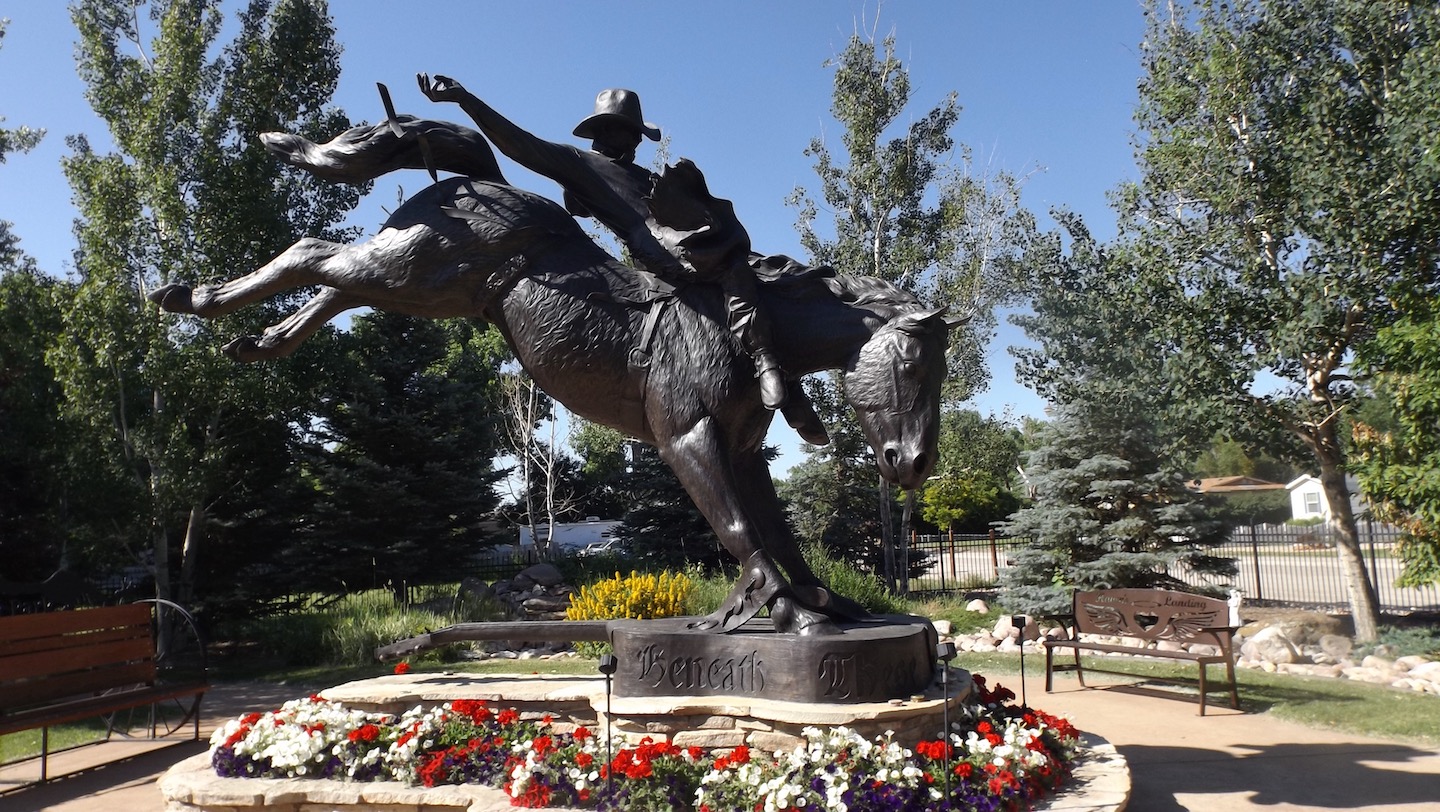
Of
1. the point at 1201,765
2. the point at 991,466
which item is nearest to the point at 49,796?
the point at 1201,765

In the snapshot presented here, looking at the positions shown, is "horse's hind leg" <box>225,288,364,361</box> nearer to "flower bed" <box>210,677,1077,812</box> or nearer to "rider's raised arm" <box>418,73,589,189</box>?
"rider's raised arm" <box>418,73,589,189</box>

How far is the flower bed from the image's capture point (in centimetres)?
353

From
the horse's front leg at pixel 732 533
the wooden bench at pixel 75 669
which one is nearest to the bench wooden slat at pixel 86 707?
the wooden bench at pixel 75 669

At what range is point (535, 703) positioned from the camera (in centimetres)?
463

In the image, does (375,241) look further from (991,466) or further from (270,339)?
(991,466)

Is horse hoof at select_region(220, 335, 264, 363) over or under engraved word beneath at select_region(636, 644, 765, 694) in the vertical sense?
over

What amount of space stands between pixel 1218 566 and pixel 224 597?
15.5 metres

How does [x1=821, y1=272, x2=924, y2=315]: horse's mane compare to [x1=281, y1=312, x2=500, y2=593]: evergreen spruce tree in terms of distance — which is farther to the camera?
[x1=281, y1=312, x2=500, y2=593]: evergreen spruce tree

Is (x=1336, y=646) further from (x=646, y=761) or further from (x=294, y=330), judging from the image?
(x=294, y=330)

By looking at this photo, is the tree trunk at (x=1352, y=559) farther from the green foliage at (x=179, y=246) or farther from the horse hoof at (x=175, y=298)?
the green foliage at (x=179, y=246)

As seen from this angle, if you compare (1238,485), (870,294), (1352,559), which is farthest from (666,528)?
(1238,485)

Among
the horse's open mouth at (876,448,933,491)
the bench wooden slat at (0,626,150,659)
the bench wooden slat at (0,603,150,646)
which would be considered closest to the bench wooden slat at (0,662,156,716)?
the bench wooden slat at (0,626,150,659)

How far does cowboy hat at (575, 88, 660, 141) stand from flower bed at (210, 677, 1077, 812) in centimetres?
323

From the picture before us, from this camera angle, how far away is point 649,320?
14.5 feet
